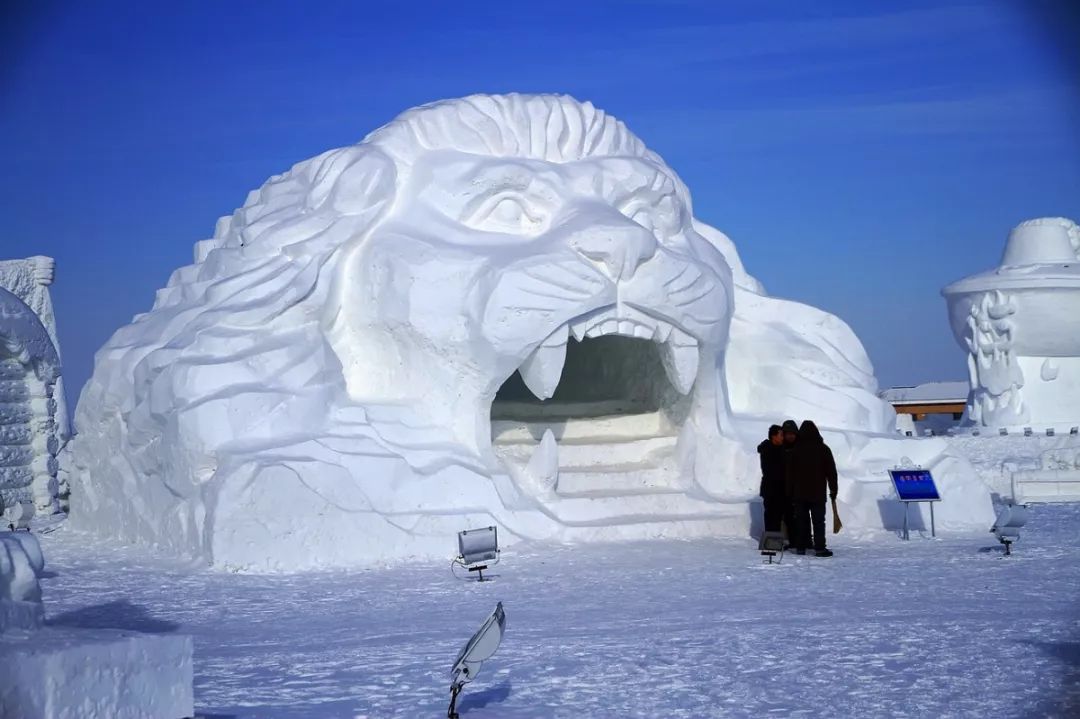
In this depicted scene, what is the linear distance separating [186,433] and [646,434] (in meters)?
4.01

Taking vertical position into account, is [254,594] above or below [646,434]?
below

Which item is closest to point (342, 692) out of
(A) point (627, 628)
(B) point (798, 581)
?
(A) point (627, 628)

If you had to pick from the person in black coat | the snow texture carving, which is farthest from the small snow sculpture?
the snow texture carving

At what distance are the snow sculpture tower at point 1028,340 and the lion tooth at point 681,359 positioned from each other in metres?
8.30

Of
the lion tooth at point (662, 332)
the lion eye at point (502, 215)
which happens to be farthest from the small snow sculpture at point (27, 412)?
the lion tooth at point (662, 332)

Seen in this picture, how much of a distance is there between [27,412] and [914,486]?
9.34 m

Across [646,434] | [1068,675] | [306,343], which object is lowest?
[1068,675]

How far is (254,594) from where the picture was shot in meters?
8.18

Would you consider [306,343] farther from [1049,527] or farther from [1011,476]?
[1011,476]

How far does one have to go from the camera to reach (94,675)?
4008 millimetres

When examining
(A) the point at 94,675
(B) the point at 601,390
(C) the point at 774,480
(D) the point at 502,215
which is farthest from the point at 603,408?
(A) the point at 94,675

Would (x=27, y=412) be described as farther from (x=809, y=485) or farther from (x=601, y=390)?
(x=809, y=485)

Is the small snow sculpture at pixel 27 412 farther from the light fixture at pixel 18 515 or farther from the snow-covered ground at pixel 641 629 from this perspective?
the snow-covered ground at pixel 641 629

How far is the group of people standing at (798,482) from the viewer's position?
9.47 meters
